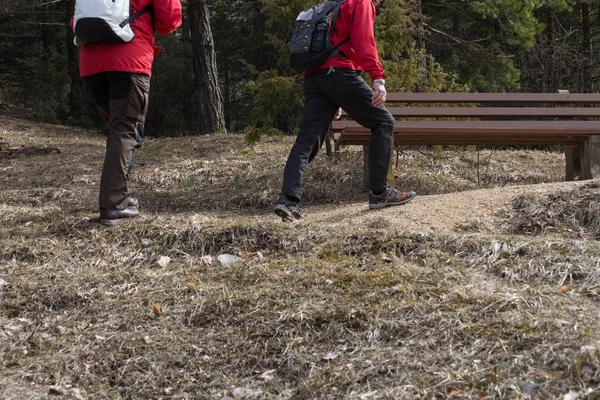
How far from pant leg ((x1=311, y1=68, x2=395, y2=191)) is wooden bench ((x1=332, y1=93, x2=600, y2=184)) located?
2.21ft

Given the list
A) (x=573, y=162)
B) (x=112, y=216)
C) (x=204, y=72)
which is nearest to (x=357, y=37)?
(x=112, y=216)

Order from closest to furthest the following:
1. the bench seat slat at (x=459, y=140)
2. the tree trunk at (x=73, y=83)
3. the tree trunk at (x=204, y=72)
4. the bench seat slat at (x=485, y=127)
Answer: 1. the bench seat slat at (x=485, y=127)
2. the bench seat slat at (x=459, y=140)
3. the tree trunk at (x=204, y=72)
4. the tree trunk at (x=73, y=83)

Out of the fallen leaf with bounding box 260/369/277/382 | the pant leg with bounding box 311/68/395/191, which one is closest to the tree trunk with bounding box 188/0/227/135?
the pant leg with bounding box 311/68/395/191

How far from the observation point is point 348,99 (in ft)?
17.9

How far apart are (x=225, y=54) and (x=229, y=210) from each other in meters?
17.2

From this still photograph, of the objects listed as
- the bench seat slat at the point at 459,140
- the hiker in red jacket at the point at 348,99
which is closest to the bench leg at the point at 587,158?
the bench seat slat at the point at 459,140

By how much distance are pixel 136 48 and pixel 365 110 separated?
5.71 ft

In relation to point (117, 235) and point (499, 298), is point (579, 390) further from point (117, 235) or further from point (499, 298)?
point (117, 235)

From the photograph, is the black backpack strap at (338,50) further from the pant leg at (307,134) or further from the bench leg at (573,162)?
the bench leg at (573,162)

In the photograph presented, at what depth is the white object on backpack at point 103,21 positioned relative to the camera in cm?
504

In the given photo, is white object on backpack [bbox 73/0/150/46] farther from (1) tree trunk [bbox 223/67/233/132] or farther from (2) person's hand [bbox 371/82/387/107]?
(1) tree trunk [bbox 223/67/233/132]

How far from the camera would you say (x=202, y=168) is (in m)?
8.48

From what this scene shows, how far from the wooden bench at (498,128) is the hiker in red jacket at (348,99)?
0.70m

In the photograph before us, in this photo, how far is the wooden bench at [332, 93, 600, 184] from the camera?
6.45 metres
